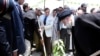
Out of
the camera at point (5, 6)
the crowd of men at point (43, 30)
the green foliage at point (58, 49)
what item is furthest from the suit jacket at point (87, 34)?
the green foliage at point (58, 49)

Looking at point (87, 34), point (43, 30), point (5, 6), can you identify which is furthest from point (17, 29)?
point (43, 30)

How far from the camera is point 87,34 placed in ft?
6.29

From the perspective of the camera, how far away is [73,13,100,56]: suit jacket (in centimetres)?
186

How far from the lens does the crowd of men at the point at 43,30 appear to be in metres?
1.89

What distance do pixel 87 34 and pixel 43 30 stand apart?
698cm

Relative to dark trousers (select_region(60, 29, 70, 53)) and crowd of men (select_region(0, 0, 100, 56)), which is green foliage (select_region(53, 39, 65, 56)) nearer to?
crowd of men (select_region(0, 0, 100, 56))

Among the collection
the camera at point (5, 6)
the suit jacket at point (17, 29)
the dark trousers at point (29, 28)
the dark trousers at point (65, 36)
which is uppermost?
the camera at point (5, 6)

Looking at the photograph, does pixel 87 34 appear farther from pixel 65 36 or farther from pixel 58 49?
pixel 65 36

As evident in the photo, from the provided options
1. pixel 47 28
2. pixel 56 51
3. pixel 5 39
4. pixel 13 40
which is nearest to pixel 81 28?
pixel 5 39

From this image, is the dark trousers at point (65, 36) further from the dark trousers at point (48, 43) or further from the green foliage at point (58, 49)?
the green foliage at point (58, 49)

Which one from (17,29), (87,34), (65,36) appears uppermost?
(87,34)

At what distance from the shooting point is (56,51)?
261 inches

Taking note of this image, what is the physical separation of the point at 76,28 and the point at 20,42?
2.57 meters

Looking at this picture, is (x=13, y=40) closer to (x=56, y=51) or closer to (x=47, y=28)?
(x=56, y=51)
